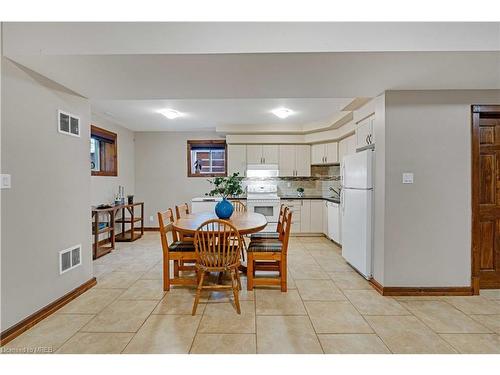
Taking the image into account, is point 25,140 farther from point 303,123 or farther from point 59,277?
point 303,123

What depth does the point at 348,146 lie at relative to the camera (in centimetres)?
487

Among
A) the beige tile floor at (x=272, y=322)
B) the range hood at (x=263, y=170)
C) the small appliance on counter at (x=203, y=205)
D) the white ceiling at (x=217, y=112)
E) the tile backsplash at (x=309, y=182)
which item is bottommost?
the beige tile floor at (x=272, y=322)


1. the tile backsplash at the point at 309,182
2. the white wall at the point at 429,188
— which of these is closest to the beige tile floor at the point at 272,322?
the white wall at the point at 429,188

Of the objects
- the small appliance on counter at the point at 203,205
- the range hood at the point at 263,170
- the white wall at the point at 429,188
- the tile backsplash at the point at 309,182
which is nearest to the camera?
the white wall at the point at 429,188

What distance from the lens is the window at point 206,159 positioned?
20.9ft

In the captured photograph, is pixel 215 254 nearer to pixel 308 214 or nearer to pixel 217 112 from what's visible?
pixel 217 112

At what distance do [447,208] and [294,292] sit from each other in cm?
182

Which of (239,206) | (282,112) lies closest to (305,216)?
(239,206)

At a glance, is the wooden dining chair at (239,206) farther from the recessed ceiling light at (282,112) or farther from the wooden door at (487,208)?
the wooden door at (487,208)

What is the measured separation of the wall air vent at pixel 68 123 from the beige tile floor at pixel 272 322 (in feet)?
5.59

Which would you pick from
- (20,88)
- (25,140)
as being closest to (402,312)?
(25,140)

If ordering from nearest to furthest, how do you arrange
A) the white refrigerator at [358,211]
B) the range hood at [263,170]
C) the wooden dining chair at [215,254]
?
the wooden dining chair at [215,254] → the white refrigerator at [358,211] → the range hood at [263,170]

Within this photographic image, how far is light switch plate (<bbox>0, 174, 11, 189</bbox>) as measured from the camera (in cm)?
203

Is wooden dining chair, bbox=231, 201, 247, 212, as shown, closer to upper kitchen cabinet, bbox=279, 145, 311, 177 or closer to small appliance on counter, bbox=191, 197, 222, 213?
small appliance on counter, bbox=191, 197, 222, 213
